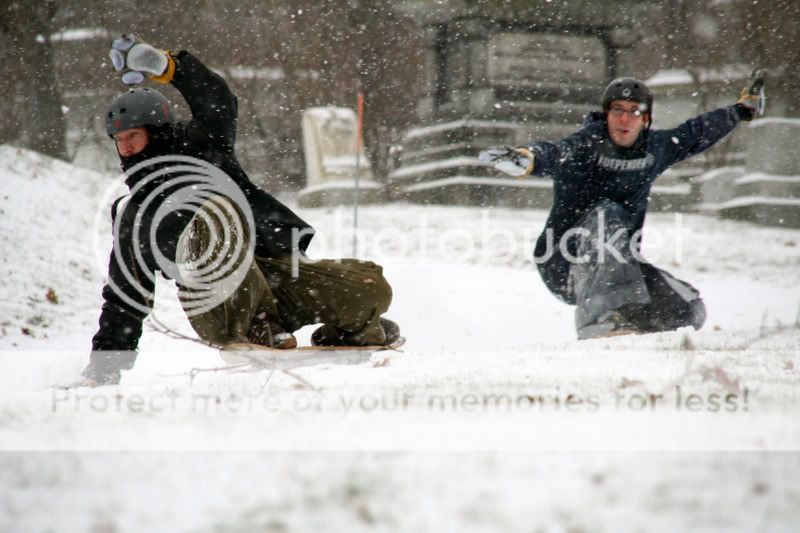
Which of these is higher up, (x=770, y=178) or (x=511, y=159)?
(x=770, y=178)

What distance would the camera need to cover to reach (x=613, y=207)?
556 centimetres

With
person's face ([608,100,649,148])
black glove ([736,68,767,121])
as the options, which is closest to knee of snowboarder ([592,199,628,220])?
person's face ([608,100,649,148])

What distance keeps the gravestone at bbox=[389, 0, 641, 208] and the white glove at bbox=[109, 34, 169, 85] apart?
11252 mm

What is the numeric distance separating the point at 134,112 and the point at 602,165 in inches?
125

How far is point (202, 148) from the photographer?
15.1ft

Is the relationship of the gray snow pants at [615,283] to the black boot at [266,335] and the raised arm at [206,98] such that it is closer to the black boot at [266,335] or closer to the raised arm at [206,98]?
the black boot at [266,335]

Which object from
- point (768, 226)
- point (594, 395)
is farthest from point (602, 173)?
point (768, 226)

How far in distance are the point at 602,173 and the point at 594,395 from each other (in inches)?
130

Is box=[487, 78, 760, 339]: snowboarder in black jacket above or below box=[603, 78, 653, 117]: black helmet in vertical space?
below

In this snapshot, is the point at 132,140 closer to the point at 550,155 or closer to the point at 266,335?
the point at 266,335

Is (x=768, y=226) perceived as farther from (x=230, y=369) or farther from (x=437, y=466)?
(x=437, y=466)

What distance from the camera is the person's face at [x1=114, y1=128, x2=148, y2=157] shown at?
14.9ft

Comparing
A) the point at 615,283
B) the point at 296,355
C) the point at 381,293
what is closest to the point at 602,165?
the point at 615,283

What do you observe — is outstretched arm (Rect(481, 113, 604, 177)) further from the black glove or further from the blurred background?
the blurred background
